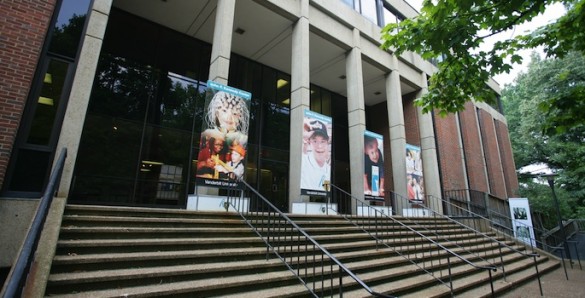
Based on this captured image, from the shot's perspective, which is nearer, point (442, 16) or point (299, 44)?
point (442, 16)

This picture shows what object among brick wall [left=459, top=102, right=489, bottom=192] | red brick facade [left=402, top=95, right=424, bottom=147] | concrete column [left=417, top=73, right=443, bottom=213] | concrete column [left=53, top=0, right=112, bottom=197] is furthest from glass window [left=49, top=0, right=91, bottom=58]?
brick wall [left=459, top=102, right=489, bottom=192]


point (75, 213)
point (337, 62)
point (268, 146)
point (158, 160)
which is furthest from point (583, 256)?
point (75, 213)

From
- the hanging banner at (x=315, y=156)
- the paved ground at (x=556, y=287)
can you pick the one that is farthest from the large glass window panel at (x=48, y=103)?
the paved ground at (x=556, y=287)

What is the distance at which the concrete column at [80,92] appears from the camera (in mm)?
6094

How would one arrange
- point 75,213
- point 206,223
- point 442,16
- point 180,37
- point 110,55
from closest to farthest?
point 75,213 → point 442,16 → point 206,223 → point 110,55 → point 180,37

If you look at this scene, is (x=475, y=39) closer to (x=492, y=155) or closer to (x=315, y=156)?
(x=315, y=156)

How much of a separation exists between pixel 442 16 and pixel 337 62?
8.70 m

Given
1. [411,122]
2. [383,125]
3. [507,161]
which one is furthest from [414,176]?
[507,161]

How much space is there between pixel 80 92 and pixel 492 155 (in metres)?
23.8

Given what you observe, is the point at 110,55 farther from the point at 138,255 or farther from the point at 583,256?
the point at 583,256

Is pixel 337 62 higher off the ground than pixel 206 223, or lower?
higher

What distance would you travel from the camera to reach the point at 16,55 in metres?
5.99

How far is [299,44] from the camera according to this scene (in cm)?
1101

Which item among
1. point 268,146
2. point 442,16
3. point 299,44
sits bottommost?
point 268,146
